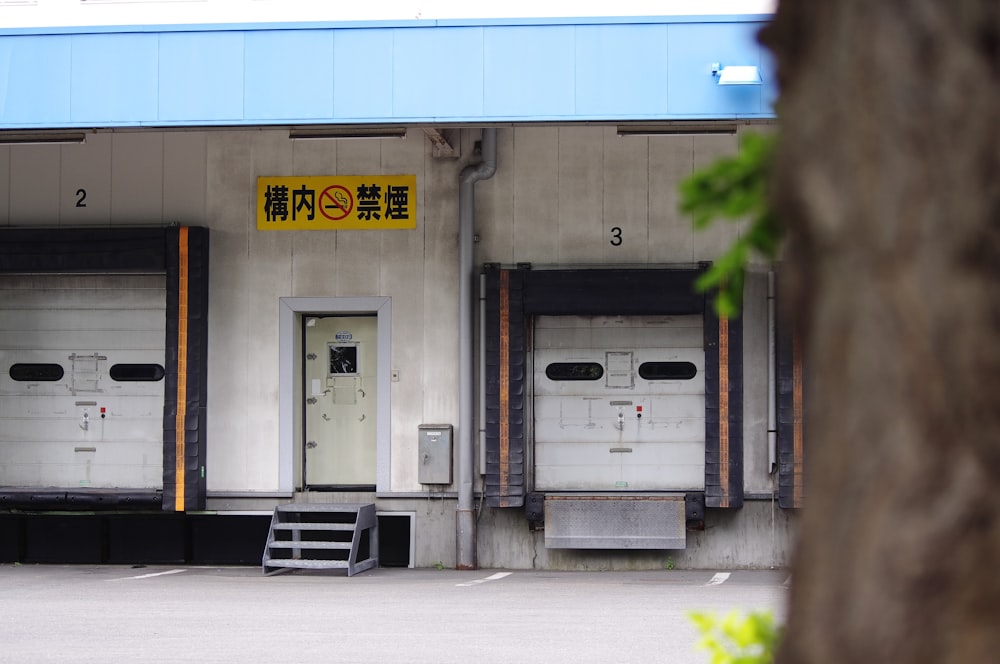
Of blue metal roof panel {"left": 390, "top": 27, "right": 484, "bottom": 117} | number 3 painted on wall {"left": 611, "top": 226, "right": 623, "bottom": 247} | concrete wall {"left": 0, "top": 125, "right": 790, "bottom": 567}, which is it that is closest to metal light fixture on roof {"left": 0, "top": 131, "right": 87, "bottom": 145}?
concrete wall {"left": 0, "top": 125, "right": 790, "bottom": 567}

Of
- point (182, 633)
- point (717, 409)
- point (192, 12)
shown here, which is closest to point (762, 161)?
point (182, 633)

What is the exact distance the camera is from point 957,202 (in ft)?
6.42

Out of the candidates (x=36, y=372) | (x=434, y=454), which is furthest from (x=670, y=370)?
(x=36, y=372)

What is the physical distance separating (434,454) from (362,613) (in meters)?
3.93

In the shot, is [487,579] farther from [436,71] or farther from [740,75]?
[740,75]

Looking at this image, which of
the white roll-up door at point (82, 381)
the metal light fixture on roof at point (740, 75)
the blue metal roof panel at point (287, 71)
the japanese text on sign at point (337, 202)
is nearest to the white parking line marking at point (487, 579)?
the japanese text on sign at point (337, 202)

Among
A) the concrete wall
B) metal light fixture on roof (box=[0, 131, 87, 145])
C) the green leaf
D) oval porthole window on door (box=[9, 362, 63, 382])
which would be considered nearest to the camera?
the green leaf

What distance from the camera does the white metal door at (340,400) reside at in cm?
1591

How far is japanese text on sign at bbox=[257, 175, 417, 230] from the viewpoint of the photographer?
51.1 ft

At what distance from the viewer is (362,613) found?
11438 millimetres

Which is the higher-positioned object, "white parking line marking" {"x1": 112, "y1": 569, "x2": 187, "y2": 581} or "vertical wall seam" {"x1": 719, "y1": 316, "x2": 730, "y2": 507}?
"vertical wall seam" {"x1": 719, "y1": 316, "x2": 730, "y2": 507}

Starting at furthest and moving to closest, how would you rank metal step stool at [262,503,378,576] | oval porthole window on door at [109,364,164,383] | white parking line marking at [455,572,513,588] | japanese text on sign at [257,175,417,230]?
oval porthole window on door at [109,364,164,383] → japanese text on sign at [257,175,417,230] → metal step stool at [262,503,378,576] → white parking line marking at [455,572,513,588]

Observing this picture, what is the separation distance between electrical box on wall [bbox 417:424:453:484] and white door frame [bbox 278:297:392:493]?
509mm

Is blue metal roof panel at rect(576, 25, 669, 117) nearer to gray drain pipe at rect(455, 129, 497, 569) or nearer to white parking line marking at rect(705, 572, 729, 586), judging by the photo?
gray drain pipe at rect(455, 129, 497, 569)
